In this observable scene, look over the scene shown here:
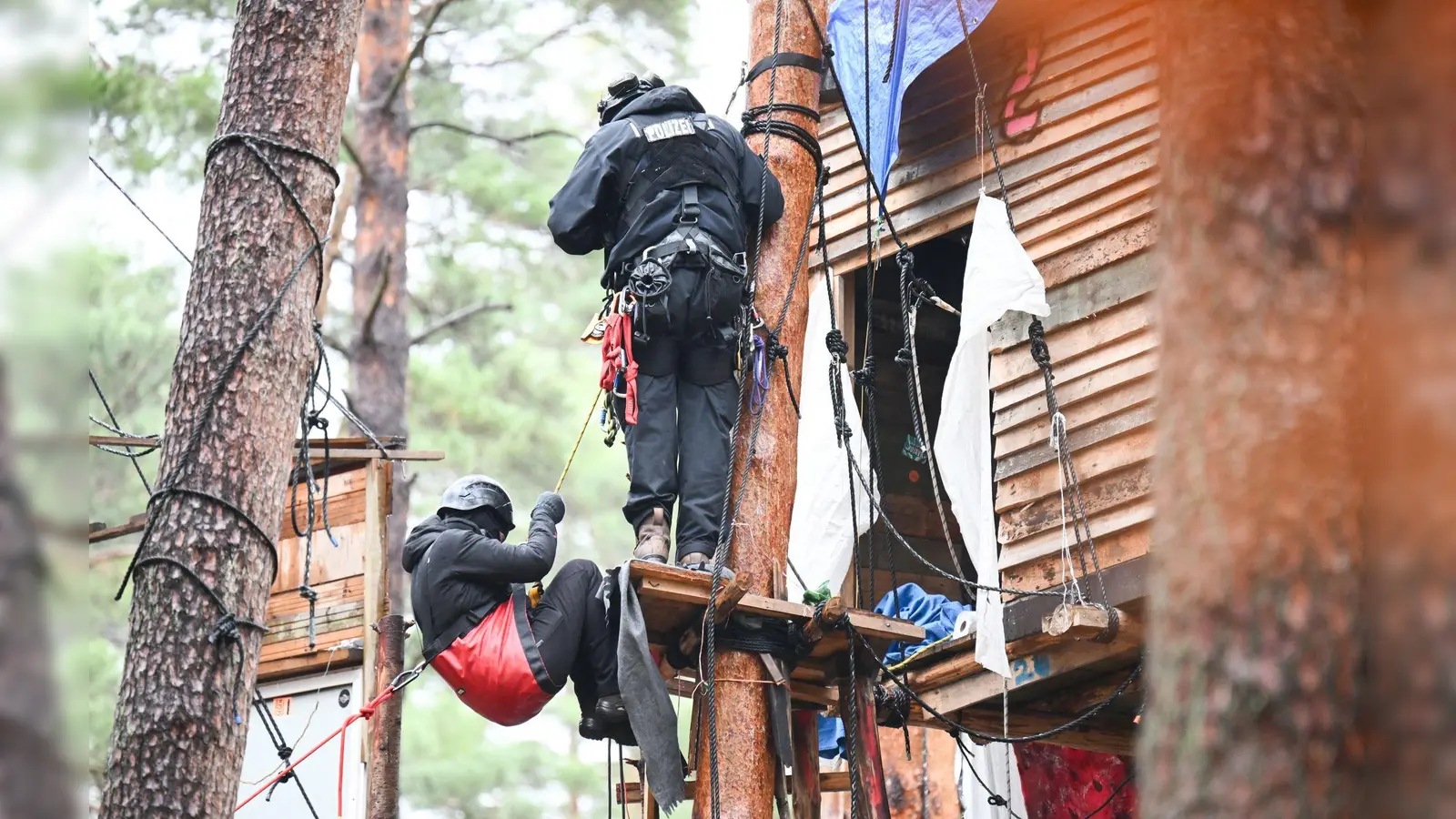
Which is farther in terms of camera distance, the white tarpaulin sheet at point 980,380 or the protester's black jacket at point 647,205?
the white tarpaulin sheet at point 980,380

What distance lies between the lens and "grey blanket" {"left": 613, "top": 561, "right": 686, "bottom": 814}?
6.12m

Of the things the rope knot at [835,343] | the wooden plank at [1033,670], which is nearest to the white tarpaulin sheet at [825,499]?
the rope knot at [835,343]

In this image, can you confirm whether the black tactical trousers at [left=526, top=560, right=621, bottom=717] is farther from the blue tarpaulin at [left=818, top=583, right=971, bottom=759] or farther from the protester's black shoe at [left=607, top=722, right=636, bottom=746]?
the blue tarpaulin at [left=818, top=583, right=971, bottom=759]

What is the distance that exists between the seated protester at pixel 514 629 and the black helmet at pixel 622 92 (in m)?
1.95

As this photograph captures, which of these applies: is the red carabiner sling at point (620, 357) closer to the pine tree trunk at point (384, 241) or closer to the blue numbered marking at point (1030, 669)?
the blue numbered marking at point (1030, 669)

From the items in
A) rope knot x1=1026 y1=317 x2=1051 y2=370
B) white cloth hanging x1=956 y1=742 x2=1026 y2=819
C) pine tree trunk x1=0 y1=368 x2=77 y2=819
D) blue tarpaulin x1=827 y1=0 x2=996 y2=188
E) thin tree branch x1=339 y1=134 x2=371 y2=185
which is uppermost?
thin tree branch x1=339 y1=134 x2=371 y2=185

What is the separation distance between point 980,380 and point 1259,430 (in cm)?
574

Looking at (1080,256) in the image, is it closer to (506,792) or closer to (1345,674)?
(1345,674)

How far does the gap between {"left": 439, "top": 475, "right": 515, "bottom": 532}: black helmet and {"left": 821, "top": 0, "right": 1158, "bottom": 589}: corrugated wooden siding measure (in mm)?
2823

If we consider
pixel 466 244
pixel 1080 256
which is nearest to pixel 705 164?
pixel 1080 256

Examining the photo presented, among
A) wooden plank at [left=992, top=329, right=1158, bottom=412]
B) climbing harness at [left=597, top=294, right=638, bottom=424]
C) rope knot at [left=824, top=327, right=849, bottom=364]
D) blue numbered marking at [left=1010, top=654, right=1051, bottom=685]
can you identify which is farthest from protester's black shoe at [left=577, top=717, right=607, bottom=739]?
wooden plank at [left=992, top=329, right=1158, bottom=412]

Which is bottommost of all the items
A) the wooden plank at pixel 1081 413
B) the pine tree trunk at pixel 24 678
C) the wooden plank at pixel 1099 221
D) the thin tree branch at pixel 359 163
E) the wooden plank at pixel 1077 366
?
the pine tree trunk at pixel 24 678

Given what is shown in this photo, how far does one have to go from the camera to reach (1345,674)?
103 inches

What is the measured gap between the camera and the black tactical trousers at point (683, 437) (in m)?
6.48
